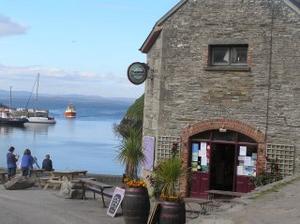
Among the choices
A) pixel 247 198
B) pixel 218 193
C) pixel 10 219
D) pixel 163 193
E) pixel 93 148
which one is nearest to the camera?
pixel 247 198

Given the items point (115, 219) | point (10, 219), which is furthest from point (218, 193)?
point (10, 219)

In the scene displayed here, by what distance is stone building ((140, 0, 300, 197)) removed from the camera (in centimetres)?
2097

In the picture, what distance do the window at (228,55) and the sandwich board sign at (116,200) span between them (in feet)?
21.0

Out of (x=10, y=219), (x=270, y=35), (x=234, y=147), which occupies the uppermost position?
(x=270, y=35)

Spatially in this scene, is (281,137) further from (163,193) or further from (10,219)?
(10,219)

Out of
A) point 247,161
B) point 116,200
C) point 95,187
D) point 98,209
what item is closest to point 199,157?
point 247,161

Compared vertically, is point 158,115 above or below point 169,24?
below

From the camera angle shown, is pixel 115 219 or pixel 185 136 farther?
pixel 185 136

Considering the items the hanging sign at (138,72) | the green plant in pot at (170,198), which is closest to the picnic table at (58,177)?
the hanging sign at (138,72)

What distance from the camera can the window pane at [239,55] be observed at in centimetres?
2161

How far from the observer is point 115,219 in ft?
58.5

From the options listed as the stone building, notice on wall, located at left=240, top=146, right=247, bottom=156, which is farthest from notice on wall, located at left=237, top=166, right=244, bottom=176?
notice on wall, located at left=240, top=146, right=247, bottom=156

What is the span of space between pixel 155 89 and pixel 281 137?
496 cm

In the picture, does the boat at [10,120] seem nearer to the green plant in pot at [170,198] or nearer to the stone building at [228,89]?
the stone building at [228,89]
